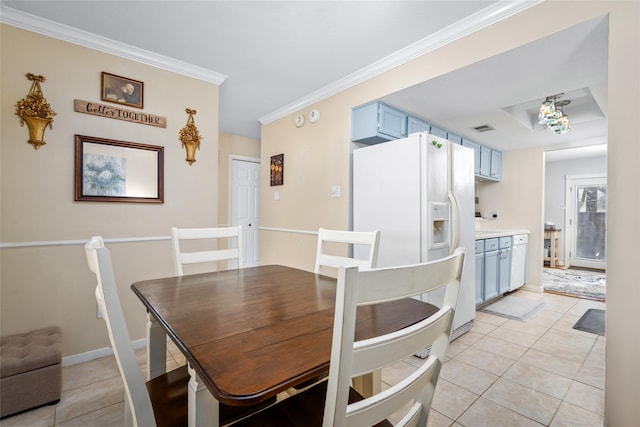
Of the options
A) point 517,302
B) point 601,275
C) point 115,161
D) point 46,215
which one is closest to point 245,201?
point 115,161

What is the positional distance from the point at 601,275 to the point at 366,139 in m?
5.58

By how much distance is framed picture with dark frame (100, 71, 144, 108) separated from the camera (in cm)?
230

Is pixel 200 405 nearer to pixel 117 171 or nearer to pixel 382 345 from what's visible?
pixel 382 345

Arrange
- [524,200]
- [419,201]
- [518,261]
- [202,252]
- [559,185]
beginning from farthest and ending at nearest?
[559,185] → [524,200] → [518,261] → [419,201] → [202,252]

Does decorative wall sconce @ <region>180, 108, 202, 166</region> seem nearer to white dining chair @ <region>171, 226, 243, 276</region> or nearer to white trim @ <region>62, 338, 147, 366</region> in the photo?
white dining chair @ <region>171, 226, 243, 276</region>

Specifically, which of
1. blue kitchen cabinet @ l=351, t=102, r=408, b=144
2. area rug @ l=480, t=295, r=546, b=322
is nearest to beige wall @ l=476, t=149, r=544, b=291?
area rug @ l=480, t=295, r=546, b=322

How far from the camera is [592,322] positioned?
298 centimetres

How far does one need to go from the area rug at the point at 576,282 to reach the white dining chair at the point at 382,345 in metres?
4.51

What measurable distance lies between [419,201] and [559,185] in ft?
19.2


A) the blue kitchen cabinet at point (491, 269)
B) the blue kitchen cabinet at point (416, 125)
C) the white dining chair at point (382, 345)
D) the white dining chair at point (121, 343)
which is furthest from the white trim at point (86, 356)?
the blue kitchen cabinet at point (491, 269)

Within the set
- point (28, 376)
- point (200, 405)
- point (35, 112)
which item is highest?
point (35, 112)

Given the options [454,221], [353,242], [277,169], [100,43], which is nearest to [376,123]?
[454,221]

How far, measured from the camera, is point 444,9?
1.88 m

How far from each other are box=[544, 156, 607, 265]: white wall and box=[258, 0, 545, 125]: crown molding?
5643mm
